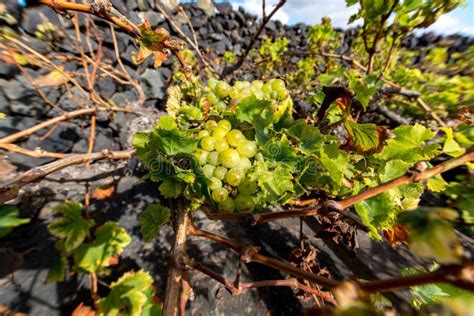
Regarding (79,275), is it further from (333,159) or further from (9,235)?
(333,159)

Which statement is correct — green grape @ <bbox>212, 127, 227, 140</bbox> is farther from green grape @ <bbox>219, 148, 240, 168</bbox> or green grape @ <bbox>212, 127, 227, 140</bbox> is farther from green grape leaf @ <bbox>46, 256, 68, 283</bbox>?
green grape leaf @ <bbox>46, 256, 68, 283</bbox>

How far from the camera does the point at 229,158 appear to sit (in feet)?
2.20

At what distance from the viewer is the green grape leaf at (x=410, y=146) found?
0.74 meters

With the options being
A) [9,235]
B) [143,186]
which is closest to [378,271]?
[143,186]

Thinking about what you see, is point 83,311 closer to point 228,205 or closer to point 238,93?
point 228,205

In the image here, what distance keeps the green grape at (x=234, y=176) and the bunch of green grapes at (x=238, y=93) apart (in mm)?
246

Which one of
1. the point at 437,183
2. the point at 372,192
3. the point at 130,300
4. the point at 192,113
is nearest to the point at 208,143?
the point at 192,113

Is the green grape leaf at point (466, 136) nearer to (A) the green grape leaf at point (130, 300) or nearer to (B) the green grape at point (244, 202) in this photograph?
(B) the green grape at point (244, 202)

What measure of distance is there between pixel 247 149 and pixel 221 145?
0.07 meters

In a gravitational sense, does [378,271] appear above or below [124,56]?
below

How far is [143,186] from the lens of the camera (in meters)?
2.07

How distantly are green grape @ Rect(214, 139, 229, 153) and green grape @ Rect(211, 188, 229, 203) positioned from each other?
109 millimetres

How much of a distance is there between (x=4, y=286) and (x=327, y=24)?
3.47 m

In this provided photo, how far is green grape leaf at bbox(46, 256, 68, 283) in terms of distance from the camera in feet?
4.57
